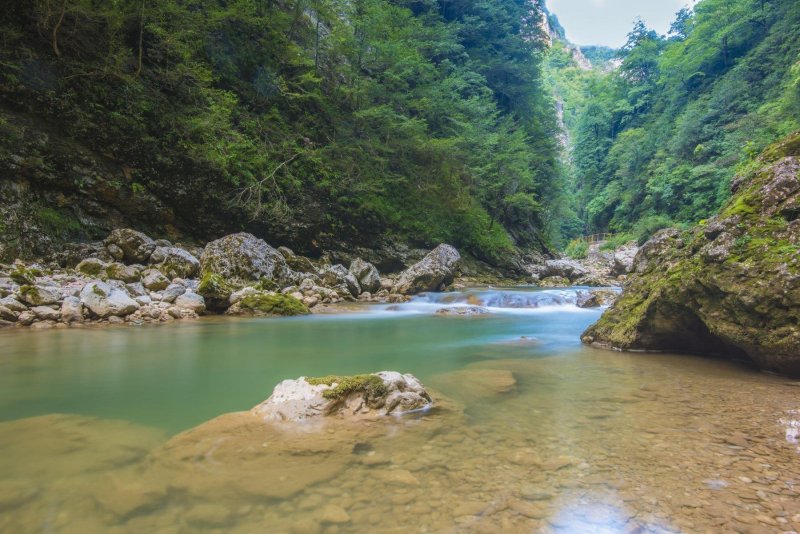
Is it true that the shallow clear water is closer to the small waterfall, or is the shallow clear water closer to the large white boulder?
the large white boulder

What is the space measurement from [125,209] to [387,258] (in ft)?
30.4

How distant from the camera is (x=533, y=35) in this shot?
32875mm

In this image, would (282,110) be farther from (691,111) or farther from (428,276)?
(691,111)

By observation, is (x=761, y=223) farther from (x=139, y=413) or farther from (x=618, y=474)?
(x=139, y=413)

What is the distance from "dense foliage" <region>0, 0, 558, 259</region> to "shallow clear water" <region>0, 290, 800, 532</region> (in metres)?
8.53

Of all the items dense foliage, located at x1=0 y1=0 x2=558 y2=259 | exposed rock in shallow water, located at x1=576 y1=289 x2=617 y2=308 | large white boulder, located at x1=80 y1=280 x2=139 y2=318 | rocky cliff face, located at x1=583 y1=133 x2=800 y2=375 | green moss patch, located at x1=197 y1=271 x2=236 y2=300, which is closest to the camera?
rocky cliff face, located at x1=583 y1=133 x2=800 y2=375

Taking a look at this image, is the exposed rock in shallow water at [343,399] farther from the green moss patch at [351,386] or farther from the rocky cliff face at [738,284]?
the rocky cliff face at [738,284]

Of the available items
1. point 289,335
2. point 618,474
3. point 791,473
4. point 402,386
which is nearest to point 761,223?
point 791,473

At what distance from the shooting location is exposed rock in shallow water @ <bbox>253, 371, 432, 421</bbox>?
9.99ft

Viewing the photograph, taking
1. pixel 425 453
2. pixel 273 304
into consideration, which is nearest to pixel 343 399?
pixel 425 453

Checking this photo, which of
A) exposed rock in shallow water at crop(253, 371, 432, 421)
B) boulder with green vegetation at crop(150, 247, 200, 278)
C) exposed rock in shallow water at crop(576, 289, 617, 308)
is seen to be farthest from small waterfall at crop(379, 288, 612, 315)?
exposed rock in shallow water at crop(253, 371, 432, 421)

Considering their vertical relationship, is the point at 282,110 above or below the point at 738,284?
above

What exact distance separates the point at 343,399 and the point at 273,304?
722 cm

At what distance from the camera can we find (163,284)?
9.47m
